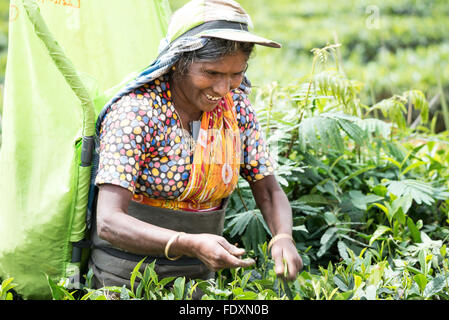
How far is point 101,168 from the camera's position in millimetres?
1893

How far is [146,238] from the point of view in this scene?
181 cm

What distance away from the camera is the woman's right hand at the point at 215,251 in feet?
5.54

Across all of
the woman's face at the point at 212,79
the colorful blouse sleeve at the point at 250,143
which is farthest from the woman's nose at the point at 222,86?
the colorful blouse sleeve at the point at 250,143

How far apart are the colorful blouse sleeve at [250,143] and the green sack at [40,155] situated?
0.42m

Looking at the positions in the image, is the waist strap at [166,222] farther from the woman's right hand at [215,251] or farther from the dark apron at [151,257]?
the woman's right hand at [215,251]

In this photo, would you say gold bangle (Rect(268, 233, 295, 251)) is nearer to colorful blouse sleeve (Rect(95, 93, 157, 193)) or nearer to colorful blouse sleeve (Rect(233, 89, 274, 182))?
colorful blouse sleeve (Rect(233, 89, 274, 182))

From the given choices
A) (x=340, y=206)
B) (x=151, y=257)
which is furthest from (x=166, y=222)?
(x=340, y=206)

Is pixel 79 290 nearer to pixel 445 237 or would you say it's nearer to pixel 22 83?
pixel 22 83

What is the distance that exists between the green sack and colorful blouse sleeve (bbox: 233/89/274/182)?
1.39ft

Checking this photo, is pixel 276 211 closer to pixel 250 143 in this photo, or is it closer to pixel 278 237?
pixel 278 237

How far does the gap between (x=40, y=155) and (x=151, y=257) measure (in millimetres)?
535

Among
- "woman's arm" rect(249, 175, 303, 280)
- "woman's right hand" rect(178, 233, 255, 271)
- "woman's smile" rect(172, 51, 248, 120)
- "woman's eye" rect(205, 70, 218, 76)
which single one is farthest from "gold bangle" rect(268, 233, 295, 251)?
"woman's eye" rect(205, 70, 218, 76)

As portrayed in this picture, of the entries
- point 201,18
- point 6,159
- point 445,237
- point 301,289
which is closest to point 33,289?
point 6,159
